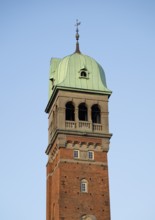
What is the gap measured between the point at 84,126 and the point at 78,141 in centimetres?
244

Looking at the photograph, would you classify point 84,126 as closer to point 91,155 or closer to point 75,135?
point 75,135

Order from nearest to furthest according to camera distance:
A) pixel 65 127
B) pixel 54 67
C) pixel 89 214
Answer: pixel 89 214 → pixel 65 127 → pixel 54 67

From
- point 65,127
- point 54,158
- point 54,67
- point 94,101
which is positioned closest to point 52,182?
point 54,158

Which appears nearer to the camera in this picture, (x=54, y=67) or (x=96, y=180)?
(x=96, y=180)

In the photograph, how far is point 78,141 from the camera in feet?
227

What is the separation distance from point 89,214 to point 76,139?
31.4 feet

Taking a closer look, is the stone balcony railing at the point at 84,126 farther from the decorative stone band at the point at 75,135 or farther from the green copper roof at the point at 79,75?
the green copper roof at the point at 79,75

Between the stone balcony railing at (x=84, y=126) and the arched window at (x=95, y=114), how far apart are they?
1407mm

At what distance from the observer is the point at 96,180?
67500 mm

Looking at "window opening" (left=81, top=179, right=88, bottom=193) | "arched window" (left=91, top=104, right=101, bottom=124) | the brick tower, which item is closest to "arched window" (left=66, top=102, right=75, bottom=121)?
the brick tower

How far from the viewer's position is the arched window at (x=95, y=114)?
7238 cm

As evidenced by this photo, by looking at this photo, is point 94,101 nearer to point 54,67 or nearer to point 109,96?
point 109,96

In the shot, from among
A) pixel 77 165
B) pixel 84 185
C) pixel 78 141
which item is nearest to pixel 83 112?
pixel 78 141

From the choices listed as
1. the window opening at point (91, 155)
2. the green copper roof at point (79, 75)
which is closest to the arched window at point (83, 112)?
the green copper roof at point (79, 75)
